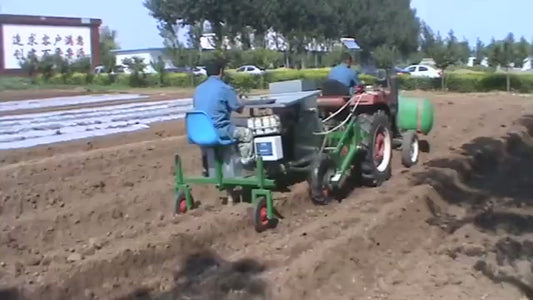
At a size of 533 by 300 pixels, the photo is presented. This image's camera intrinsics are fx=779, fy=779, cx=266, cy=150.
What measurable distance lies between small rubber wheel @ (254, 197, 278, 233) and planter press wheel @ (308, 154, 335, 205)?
77cm

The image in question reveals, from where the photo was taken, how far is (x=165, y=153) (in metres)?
11.3

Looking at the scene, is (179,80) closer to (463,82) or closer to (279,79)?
(279,79)

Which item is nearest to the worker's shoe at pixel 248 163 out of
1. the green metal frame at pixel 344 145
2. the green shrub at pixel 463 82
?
the green metal frame at pixel 344 145

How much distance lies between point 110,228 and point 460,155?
5834 mm

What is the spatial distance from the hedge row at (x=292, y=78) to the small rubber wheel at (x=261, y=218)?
54.9 ft

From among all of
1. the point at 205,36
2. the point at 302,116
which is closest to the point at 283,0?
the point at 205,36

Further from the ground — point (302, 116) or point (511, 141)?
point (302, 116)

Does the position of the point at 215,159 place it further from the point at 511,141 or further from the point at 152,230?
the point at 511,141

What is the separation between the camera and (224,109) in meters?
7.63

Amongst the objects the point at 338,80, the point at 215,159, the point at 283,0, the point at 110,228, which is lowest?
the point at 110,228

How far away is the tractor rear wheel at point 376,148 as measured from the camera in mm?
9180

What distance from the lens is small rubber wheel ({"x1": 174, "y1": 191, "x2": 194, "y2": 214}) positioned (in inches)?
313

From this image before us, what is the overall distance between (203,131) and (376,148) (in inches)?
110

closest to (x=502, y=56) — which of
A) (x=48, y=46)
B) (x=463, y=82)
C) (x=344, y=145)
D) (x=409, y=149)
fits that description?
(x=463, y=82)
